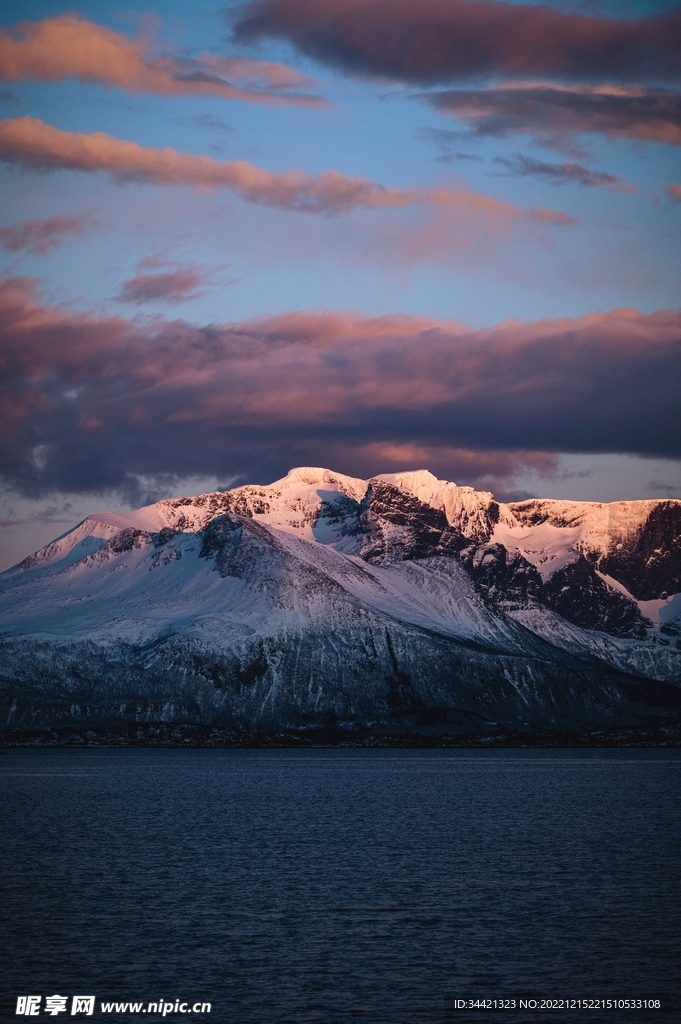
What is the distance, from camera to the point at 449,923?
78.2 m

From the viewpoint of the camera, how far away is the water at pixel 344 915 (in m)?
60.9

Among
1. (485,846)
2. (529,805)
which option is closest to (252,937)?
(485,846)

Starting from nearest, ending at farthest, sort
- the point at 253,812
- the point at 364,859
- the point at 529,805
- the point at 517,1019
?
the point at 517,1019, the point at 364,859, the point at 253,812, the point at 529,805

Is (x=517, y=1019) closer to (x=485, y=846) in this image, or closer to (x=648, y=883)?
(x=648, y=883)

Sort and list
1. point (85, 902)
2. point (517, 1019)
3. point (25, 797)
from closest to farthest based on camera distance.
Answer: point (517, 1019)
point (85, 902)
point (25, 797)

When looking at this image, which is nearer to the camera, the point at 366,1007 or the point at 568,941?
the point at 366,1007

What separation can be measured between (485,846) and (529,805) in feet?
184

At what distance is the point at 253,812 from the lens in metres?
164

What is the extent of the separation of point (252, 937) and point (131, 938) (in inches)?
271

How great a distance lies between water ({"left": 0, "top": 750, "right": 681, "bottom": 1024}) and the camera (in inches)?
2397

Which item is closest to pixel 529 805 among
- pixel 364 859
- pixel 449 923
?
pixel 364 859

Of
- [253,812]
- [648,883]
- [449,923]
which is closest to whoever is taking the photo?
[449,923]

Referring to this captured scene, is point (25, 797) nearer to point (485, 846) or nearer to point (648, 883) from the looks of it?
point (485, 846)

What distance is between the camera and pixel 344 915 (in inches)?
3206
